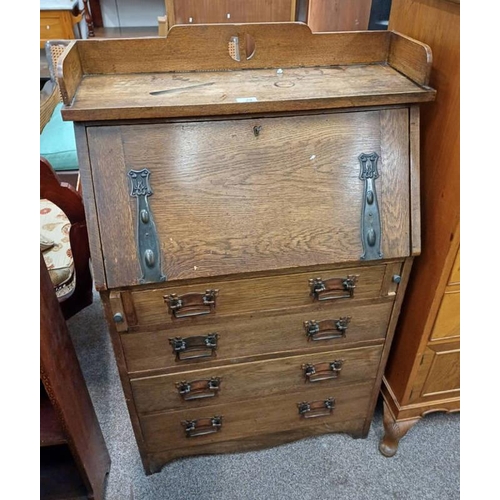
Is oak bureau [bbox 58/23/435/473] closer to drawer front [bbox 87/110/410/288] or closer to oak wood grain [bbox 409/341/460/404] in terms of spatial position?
drawer front [bbox 87/110/410/288]

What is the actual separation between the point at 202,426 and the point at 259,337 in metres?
0.39

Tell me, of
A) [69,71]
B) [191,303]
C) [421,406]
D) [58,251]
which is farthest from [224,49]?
[421,406]

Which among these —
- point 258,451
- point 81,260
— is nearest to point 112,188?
point 81,260

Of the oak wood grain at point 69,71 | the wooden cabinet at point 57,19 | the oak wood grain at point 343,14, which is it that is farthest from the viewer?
the wooden cabinet at point 57,19

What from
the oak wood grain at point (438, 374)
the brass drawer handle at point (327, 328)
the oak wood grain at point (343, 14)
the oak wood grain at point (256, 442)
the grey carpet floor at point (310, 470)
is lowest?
the grey carpet floor at point (310, 470)

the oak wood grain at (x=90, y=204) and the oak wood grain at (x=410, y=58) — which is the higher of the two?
the oak wood grain at (x=410, y=58)

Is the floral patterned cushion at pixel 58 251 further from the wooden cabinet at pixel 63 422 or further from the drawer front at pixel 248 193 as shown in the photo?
the drawer front at pixel 248 193

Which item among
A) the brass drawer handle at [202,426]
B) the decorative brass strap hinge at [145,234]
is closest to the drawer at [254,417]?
the brass drawer handle at [202,426]

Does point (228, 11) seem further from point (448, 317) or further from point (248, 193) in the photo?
point (448, 317)

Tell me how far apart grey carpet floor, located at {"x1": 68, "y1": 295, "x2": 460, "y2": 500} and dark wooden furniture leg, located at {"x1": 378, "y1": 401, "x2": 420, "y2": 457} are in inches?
1.2

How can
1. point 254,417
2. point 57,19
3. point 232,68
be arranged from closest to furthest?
point 232,68, point 254,417, point 57,19

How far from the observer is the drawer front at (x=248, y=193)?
91 centimetres

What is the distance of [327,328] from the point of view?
114 centimetres

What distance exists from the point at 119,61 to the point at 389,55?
2.25 ft
